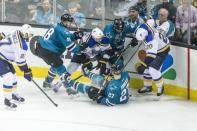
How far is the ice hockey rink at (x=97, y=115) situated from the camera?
5266mm

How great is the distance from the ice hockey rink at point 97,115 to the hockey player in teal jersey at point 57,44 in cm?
40

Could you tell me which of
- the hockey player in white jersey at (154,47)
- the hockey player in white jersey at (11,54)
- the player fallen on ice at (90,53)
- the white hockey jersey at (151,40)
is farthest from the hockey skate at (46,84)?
the white hockey jersey at (151,40)

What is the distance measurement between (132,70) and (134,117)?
1347 mm

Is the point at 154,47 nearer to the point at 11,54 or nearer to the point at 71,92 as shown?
the point at 71,92

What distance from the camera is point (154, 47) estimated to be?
6125 millimetres

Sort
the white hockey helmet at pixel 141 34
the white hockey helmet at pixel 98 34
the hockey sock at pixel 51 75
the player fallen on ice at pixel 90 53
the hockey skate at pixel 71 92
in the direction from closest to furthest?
the white hockey helmet at pixel 141 34 → the white hockey helmet at pixel 98 34 → the hockey skate at pixel 71 92 → the player fallen on ice at pixel 90 53 → the hockey sock at pixel 51 75

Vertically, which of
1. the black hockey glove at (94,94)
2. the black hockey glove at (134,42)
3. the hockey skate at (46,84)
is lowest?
the black hockey glove at (94,94)

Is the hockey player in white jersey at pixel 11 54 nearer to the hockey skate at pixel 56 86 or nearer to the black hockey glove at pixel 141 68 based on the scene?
the hockey skate at pixel 56 86

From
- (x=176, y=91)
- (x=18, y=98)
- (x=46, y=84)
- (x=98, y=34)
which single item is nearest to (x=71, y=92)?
(x=46, y=84)

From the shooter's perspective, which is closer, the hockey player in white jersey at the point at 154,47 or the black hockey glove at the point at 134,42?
the hockey player in white jersey at the point at 154,47

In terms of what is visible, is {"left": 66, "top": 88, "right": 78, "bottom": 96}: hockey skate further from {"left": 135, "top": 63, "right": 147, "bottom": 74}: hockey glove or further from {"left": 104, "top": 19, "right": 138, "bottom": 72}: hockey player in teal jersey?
{"left": 135, "top": 63, "right": 147, "bottom": 74}: hockey glove

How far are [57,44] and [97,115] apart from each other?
3.85ft

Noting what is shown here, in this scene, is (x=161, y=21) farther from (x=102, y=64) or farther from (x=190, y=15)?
(x=102, y=64)

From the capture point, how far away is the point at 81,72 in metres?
6.80
